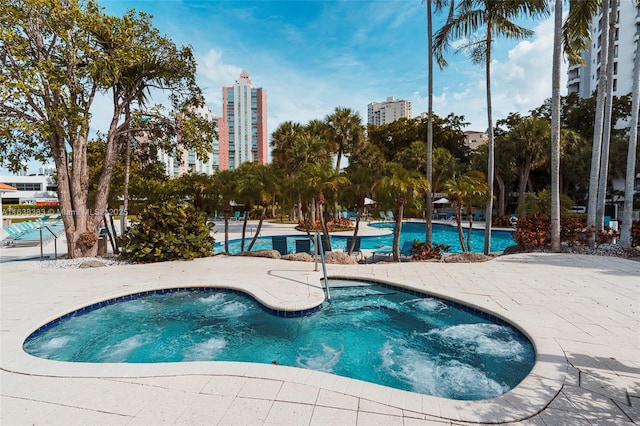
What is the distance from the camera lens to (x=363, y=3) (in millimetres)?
13055

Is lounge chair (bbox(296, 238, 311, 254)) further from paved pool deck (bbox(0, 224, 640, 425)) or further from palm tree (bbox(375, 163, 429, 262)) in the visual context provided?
paved pool deck (bbox(0, 224, 640, 425))

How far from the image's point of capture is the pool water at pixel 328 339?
4.29m

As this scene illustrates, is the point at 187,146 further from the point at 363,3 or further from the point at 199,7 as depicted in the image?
the point at 363,3

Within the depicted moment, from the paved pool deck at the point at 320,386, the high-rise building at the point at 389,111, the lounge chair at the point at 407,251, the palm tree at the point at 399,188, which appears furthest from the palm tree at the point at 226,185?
the high-rise building at the point at 389,111

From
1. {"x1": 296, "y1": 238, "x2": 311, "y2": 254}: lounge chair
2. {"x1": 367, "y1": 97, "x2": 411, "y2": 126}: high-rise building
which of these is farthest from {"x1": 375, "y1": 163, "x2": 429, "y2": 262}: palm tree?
{"x1": 367, "y1": 97, "x2": 411, "y2": 126}: high-rise building

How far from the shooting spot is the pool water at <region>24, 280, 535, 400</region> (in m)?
4.29

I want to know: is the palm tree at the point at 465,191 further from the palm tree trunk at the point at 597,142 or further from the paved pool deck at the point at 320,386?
the paved pool deck at the point at 320,386

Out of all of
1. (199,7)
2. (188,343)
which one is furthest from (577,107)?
(188,343)

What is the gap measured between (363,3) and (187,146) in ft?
30.1

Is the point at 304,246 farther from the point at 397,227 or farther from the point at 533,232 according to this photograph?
the point at 533,232

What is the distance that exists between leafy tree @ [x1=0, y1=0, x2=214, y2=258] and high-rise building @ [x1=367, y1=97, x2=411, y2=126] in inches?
3445

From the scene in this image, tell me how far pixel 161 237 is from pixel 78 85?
5121mm

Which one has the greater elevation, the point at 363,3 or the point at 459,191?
the point at 363,3

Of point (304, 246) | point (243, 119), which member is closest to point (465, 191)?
point (304, 246)
